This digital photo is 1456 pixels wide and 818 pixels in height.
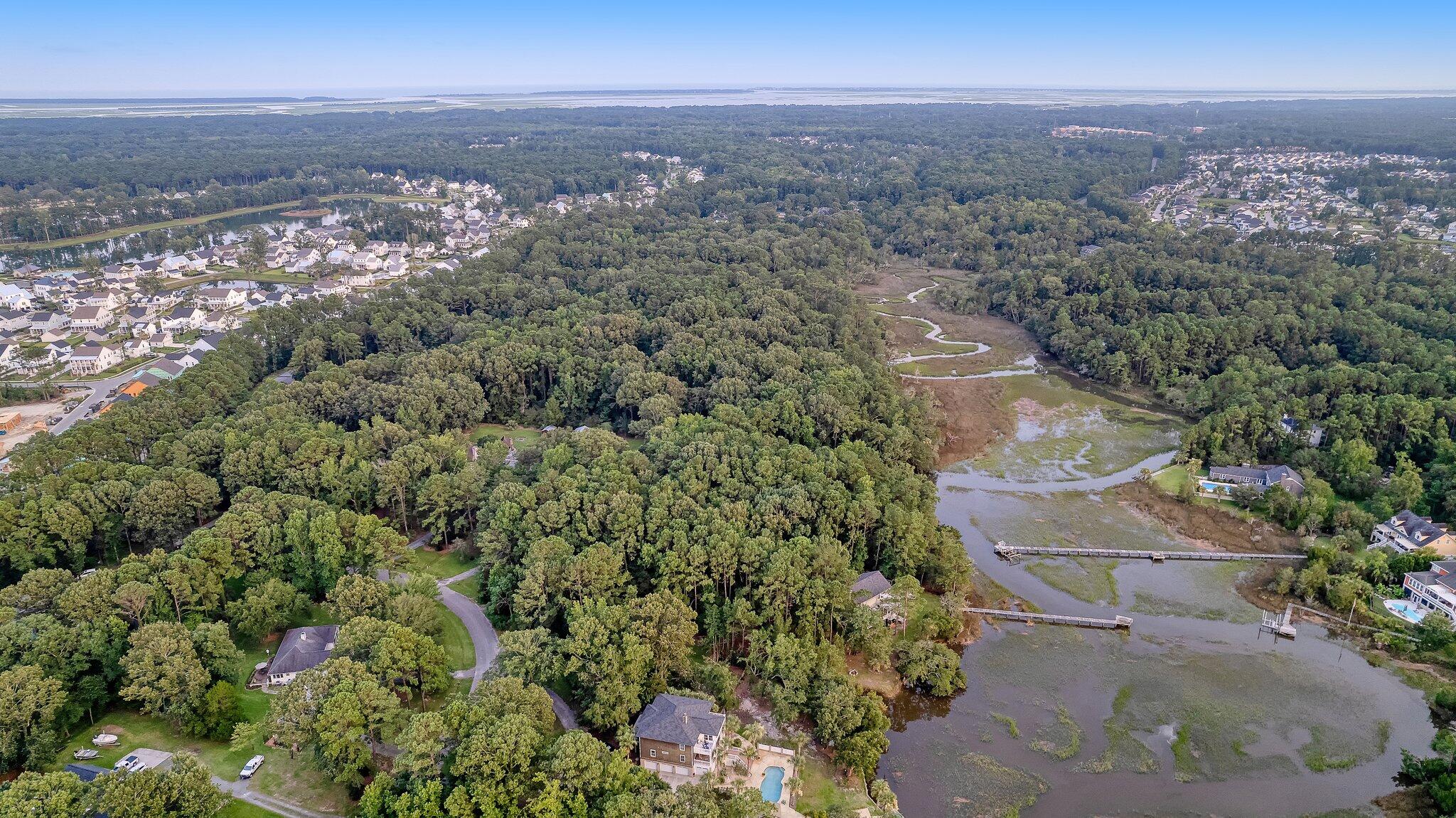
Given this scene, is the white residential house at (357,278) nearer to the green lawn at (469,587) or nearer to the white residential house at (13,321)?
the white residential house at (13,321)

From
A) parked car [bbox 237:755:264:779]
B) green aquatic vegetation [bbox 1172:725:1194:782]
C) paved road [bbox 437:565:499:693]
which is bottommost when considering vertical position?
green aquatic vegetation [bbox 1172:725:1194:782]

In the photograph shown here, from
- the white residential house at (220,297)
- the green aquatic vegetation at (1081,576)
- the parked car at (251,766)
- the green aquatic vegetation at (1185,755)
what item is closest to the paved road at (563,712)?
the parked car at (251,766)

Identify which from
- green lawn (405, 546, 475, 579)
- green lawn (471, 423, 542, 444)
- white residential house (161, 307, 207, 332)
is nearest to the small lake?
white residential house (161, 307, 207, 332)

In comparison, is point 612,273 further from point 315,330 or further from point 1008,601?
point 1008,601

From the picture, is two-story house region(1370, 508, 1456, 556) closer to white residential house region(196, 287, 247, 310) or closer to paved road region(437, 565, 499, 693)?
paved road region(437, 565, 499, 693)

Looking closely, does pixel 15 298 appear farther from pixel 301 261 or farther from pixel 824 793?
pixel 824 793

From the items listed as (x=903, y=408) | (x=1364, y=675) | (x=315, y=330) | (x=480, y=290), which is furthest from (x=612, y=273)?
(x=1364, y=675)
